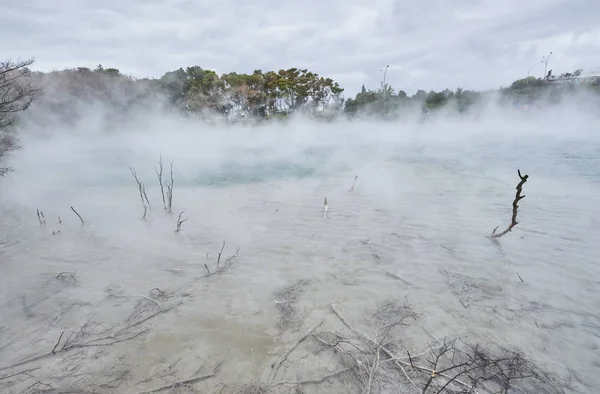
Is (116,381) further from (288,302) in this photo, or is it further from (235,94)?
(235,94)

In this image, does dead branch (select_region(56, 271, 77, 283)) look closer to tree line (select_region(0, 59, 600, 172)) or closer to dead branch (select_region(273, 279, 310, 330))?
dead branch (select_region(273, 279, 310, 330))

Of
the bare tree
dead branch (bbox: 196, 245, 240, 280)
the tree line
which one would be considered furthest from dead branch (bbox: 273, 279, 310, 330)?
the tree line

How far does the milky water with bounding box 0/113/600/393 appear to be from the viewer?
9.24 feet

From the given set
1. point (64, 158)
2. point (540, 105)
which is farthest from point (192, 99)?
point (540, 105)

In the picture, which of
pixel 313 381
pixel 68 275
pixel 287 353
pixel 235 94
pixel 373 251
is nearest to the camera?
pixel 313 381

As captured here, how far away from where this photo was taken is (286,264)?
4.48 meters

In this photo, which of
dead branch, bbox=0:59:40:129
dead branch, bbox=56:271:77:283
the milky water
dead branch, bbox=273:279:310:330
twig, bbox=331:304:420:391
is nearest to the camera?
twig, bbox=331:304:420:391

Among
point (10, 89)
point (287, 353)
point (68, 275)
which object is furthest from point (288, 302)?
point (10, 89)

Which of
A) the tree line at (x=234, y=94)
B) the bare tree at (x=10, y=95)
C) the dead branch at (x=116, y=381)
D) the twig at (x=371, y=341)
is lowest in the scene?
the dead branch at (x=116, y=381)

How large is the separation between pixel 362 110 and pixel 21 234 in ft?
111

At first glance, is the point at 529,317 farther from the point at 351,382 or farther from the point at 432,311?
the point at 351,382

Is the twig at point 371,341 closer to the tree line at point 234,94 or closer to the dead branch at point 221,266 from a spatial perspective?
the dead branch at point 221,266

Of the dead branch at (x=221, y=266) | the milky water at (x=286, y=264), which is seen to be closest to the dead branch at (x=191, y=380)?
the milky water at (x=286, y=264)

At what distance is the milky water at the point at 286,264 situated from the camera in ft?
9.24
